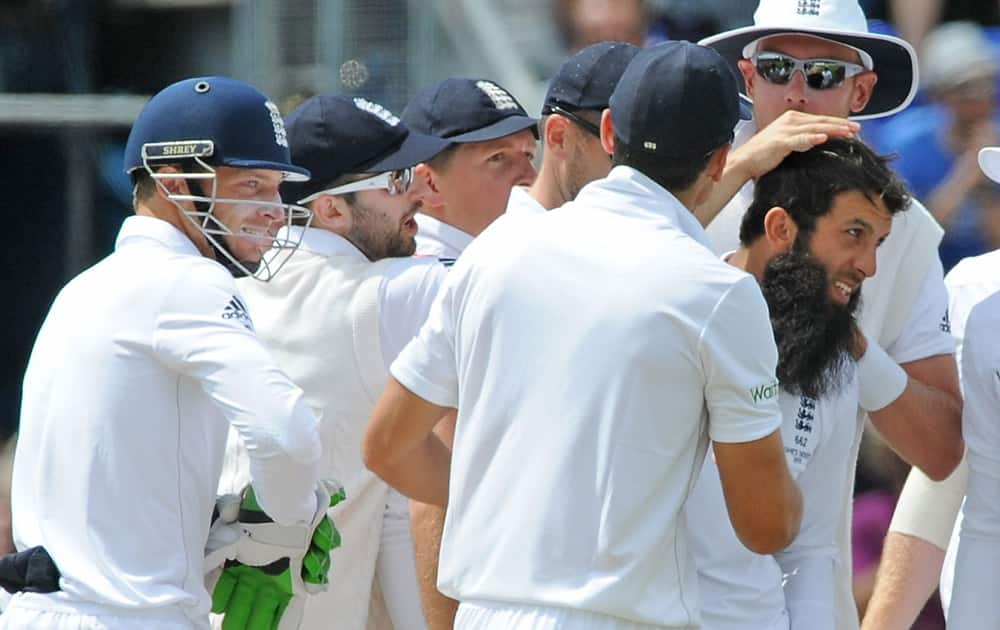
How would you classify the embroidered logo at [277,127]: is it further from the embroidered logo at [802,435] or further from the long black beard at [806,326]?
the embroidered logo at [802,435]

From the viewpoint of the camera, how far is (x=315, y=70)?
673cm

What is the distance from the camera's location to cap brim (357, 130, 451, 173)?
4109 mm

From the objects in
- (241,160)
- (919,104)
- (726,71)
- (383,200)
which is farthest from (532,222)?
(919,104)

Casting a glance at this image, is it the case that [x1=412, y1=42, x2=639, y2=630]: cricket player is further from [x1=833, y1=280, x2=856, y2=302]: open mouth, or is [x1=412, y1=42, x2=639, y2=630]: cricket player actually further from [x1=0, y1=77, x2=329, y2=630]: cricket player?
[x1=0, y1=77, x2=329, y2=630]: cricket player

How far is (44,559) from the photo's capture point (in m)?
3.42

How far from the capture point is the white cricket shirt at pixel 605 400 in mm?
2992

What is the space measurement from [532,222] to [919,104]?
10.9 ft

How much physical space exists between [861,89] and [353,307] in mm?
1144

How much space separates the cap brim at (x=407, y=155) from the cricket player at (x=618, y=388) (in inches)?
37.6

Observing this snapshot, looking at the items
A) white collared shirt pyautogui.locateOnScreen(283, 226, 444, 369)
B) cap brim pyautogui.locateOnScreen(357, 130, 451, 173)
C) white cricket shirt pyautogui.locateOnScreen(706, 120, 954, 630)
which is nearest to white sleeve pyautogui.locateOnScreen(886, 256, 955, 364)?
white cricket shirt pyautogui.locateOnScreen(706, 120, 954, 630)

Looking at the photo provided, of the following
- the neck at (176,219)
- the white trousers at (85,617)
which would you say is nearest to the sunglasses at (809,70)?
the neck at (176,219)

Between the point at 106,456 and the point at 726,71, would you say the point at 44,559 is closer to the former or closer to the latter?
the point at 106,456

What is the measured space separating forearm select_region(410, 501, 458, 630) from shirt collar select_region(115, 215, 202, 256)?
71 centimetres

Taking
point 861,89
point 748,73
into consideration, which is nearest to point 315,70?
point 748,73
